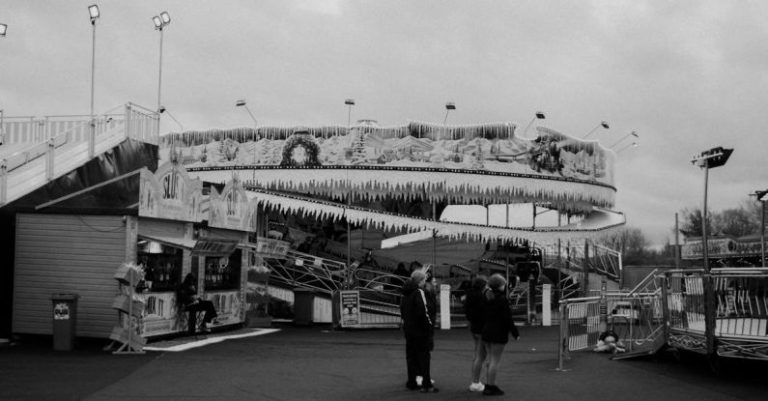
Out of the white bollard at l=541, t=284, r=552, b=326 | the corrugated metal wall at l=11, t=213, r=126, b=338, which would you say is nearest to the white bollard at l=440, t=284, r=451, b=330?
the white bollard at l=541, t=284, r=552, b=326

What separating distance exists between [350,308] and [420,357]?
13457 millimetres

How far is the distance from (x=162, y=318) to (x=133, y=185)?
3.14 metres

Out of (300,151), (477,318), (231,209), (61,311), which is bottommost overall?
(61,311)

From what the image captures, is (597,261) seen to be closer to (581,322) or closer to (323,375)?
(581,322)

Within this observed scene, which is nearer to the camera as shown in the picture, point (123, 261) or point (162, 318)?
point (123, 261)

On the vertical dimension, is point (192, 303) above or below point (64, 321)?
above

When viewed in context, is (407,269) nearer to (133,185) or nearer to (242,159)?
(242,159)

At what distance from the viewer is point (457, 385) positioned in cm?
1320

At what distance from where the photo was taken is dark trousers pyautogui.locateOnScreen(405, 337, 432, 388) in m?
12.3

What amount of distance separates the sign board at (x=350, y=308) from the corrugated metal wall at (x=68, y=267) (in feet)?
28.9

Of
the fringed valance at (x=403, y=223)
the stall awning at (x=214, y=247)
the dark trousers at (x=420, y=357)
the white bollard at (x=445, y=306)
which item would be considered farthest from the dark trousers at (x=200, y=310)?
the dark trousers at (x=420, y=357)

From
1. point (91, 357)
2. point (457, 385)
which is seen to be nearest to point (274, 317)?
point (91, 357)

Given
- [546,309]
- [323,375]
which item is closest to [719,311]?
[323,375]

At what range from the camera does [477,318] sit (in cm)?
1259
